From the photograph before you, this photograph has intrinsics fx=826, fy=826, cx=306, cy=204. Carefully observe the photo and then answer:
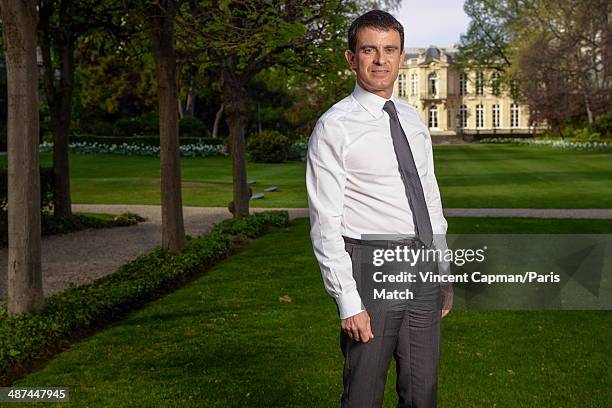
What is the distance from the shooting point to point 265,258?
41.2 feet

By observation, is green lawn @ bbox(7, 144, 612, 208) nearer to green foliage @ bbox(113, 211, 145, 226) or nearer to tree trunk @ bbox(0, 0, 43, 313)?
green foliage @ bbox(113, 211, 145, 226)

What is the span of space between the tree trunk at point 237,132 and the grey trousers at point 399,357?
1356cm

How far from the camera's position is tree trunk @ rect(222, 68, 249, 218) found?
56.1ft

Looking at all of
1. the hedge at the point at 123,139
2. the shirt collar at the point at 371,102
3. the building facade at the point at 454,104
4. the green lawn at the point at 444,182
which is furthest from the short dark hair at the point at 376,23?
the building facade at the point at 454,104

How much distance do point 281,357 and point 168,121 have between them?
19.4 ft

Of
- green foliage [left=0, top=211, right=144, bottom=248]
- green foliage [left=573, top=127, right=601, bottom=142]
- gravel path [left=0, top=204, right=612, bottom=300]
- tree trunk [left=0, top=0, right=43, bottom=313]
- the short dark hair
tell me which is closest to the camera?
the short dark hair

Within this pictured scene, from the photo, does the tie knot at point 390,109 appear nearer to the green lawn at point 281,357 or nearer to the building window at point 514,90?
the green lawn at point 281,357

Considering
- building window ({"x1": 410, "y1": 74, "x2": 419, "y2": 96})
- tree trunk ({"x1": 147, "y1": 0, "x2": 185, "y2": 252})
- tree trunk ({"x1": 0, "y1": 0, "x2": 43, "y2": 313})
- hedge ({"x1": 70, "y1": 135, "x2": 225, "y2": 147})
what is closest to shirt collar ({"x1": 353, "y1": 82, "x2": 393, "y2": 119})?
tree trunk ({"x1": 0, "y1": 0, "x2": 43, "y2": 313})

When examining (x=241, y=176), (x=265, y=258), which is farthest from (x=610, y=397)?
(x=241, y=176)

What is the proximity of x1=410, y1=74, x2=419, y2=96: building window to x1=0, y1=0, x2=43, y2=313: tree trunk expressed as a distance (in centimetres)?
10565

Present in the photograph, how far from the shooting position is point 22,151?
301 inches

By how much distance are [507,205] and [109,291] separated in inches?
538

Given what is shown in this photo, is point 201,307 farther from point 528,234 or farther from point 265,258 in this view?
point 528,234

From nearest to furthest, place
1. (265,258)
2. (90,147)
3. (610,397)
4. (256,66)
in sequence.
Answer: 1. (610,397)
2. (265,258)
3. (256,66)
4. (90,147)
